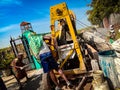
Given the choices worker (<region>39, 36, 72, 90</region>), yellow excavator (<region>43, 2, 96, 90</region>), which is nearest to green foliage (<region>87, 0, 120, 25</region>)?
yellow excavator (<region>43, 2, 96, 90</region>)

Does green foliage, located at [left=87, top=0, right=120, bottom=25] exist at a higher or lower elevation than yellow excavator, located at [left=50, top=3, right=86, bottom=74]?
higher

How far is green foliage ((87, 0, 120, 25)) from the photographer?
866 inches

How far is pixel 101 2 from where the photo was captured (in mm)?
22641

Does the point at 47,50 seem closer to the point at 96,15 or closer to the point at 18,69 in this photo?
the point at 18,69

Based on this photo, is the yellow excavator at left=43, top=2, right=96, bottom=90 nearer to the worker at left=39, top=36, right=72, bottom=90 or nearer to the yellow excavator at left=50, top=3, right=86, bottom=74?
the yellow excavator at left=50, top=3, right=86, bottom=74

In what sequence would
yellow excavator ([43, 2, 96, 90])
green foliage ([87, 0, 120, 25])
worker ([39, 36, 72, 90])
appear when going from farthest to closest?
1. green foliage ([87, 0, 120, 25])
2. yellow excavator ([43, 2, 96, 90])
3. worker ([39, 36, 72, 90])

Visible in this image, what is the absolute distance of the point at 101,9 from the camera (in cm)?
2333

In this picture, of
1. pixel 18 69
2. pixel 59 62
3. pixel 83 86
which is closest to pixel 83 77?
pixel 83 86

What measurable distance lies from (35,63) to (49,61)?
22.2 ft

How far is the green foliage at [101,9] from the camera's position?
2198 cm

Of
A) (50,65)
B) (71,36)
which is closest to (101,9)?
(71,36)

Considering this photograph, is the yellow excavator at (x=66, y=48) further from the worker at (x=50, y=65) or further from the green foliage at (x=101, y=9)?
the green foliage at (x=101, y=9)

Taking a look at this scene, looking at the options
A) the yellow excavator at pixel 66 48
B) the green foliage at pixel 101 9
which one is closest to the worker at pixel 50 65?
the yellow excavator at pixel 66 48

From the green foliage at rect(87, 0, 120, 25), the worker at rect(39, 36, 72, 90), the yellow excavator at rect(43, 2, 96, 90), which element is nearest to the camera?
the worker at rect(39, 36, 72, 90)
